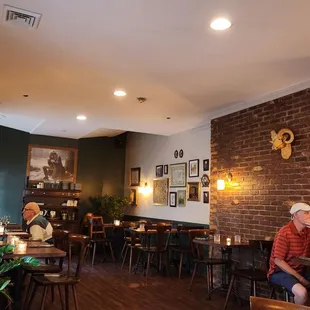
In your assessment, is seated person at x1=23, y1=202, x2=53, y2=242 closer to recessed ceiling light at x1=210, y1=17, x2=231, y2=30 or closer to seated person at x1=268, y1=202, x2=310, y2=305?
seated person at x1=268, y1=202, x2=310, y2=305

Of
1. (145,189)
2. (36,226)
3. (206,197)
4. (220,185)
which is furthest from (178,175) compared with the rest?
(36,226)

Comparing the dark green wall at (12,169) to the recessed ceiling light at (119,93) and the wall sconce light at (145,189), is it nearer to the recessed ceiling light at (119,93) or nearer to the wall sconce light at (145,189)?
the wall sconce light at (145,189)

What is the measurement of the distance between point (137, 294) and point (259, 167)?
A: 2.49 m

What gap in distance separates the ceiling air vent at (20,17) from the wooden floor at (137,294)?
10.7 feet

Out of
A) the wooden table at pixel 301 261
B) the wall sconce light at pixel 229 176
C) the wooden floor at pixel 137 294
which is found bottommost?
the wooden floor at pixel 137 294

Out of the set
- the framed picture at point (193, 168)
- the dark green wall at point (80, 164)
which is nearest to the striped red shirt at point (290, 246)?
the framed picture at point (193, 168)

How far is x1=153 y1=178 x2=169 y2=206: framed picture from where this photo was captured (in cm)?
877

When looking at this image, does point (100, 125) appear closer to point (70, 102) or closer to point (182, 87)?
point (70, 102)

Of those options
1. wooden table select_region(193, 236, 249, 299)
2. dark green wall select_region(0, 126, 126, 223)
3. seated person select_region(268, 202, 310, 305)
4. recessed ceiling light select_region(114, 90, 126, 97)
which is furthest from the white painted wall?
seated person select_region(268, 202, 310, 305)

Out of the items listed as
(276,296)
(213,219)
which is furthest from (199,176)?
(276,296)

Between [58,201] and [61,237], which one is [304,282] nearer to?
[61,237]

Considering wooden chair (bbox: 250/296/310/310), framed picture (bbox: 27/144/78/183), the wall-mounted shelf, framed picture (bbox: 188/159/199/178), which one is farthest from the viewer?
framed picture (bbox: 27/144/78/183)

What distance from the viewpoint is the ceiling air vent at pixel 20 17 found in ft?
10.3

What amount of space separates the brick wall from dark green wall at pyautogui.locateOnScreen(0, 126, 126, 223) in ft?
15.1
